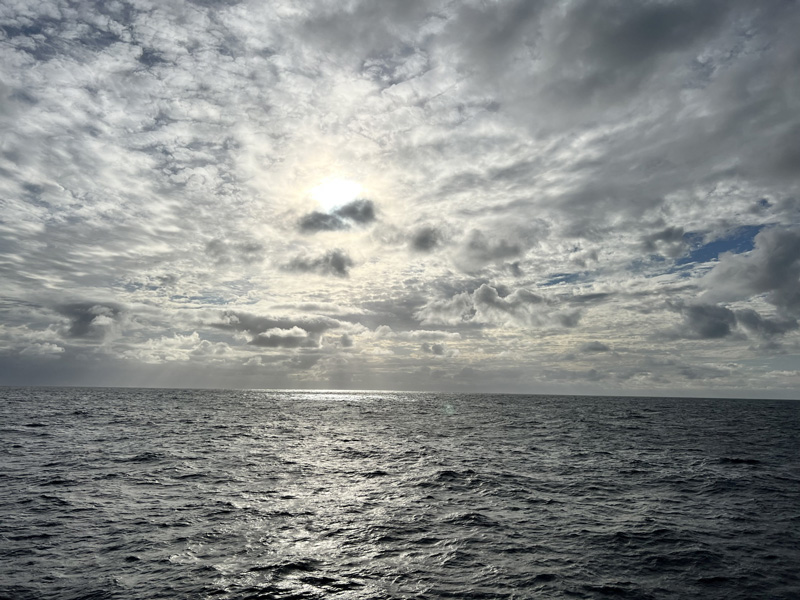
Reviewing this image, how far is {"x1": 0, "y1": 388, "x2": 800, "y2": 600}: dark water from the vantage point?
1491cm

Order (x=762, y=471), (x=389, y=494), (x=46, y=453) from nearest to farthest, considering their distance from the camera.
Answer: (x=389, y=494), (x=762, y=471), (x=46, y=453)

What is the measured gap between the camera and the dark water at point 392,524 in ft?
48.9

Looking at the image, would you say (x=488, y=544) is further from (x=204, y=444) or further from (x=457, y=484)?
(x=204, y=444)

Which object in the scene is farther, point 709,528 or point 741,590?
point 709,528

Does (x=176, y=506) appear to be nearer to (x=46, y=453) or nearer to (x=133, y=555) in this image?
(x=133, y=555)

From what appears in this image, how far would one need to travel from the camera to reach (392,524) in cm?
2112

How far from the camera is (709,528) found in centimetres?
2112

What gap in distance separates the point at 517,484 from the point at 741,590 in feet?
49.2

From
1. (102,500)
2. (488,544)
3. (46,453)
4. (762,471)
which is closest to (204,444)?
(46,453)

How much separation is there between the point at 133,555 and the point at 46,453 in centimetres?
2909

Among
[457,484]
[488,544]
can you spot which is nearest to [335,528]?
[488,544]

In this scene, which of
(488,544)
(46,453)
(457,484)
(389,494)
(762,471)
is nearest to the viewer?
(488,544)

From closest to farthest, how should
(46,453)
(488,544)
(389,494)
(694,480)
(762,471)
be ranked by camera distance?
(488,544)
(389,494)
(694,480)
(762,471)
(46,453)

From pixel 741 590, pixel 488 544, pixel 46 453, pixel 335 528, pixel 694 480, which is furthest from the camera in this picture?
pixel 46 453
